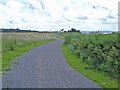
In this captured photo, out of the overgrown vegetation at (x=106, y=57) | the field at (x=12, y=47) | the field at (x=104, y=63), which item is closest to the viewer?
the field at (x=104, y=63)

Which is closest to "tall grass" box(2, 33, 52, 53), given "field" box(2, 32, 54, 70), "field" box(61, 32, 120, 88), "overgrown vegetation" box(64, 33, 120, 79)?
"field" box(2, 32, 54, 70)

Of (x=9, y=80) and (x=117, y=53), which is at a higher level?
(x=117, y=53)

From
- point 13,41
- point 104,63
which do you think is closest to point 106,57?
point 104,63

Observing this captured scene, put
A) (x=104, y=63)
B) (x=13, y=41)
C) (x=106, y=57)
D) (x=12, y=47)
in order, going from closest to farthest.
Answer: (x=106, y=57) → (x=104, y=63) → (x=12, y=47) → (x=13, y=41)

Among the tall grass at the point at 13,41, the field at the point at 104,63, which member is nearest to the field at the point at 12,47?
the tall grass at the point at 13,41

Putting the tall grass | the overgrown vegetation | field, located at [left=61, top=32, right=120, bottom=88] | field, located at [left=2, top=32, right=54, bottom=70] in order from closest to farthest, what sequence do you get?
1. field, located at [left=61, top=32, right=120, bottom=88]
2. the overgrown vegetation
3. field, located at [left=2, top=32, right=54, bottom=70]
4. the tall grass

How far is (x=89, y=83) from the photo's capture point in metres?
14.2

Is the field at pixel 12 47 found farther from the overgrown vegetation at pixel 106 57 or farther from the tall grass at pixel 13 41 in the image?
the overgrown vegetation at pixel 106 57

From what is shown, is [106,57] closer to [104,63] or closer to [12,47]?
[104,63]

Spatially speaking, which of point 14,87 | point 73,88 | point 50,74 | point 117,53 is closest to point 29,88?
point 14,87

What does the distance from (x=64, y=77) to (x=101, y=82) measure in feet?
8.35

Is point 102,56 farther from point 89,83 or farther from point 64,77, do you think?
point 89,83

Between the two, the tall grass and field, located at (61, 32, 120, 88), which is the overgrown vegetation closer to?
field, located at (61, 32, 120, 88)

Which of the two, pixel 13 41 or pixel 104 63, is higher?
pixel 13 41
